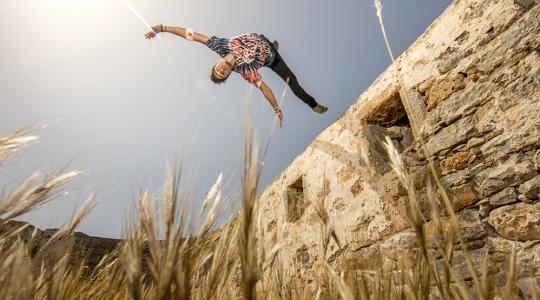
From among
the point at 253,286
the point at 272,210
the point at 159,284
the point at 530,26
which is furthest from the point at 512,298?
the point at 272,210

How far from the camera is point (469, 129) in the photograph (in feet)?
6.45

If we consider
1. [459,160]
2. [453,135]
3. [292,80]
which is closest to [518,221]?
[459,160]

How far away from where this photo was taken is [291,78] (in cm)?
412

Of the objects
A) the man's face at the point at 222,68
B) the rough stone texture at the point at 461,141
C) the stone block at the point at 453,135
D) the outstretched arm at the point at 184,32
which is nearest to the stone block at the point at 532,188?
the rough stone texture at the point at 461,141

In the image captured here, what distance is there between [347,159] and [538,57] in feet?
5.33

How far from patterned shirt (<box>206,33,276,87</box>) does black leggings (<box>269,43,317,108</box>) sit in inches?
8.2

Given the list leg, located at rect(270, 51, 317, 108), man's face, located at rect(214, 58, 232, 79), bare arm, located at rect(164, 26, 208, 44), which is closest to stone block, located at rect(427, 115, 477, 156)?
leg, located at rect(270, 51, 317, 108)

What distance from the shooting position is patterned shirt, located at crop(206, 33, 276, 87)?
396 cm

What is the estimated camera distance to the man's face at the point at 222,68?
3.94 meters

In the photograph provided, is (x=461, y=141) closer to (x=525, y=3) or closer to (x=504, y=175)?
(x=504, y=175)

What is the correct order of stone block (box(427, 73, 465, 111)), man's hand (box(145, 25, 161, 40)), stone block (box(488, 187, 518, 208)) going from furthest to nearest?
man's hand (box(145, 25, 161, 40))
stone block (box(427, 73, 465, 111))
stone block (box(488, 187, 518, 208))

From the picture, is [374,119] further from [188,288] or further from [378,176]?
[188,288]

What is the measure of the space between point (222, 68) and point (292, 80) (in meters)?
0.88

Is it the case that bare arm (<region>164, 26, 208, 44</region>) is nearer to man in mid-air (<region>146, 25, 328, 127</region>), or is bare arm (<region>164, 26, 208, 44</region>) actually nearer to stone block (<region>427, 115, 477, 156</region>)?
man in mid-air (<region>146, 25, 328, 127</region>)
